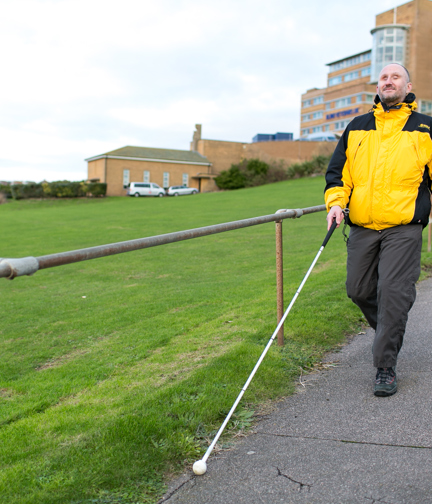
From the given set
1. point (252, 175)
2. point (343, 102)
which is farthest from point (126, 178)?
point (343, 102)

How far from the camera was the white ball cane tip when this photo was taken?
8.16 feet

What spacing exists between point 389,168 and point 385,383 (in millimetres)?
1459

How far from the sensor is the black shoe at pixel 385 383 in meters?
3.38

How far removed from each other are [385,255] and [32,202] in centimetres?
5037

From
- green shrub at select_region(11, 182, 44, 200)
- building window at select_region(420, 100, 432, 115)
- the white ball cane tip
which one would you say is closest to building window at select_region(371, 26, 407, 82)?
building window at select_region(420, 100, 432, 115)

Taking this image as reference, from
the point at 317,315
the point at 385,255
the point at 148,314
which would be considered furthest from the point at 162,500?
the point at 148,314

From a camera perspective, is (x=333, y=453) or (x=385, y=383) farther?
(x=385, y=383)

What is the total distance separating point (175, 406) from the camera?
317cm

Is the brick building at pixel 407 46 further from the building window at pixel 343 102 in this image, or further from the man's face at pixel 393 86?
the man's face at pixel 393 86

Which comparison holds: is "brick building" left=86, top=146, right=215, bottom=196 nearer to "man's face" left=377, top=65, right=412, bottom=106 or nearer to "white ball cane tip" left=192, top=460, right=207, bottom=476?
"man's face" left=377, top=65, right=412, bottom=106

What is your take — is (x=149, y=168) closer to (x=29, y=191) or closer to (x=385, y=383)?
(x=29, y=191)

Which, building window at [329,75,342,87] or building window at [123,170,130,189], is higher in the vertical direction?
building window at [329,75,342,87]

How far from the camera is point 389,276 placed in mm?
3523

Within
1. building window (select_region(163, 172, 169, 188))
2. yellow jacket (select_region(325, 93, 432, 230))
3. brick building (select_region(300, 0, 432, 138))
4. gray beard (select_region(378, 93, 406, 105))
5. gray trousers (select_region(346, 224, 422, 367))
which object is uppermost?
brick building (select_region(300, 0, 432, 138))
